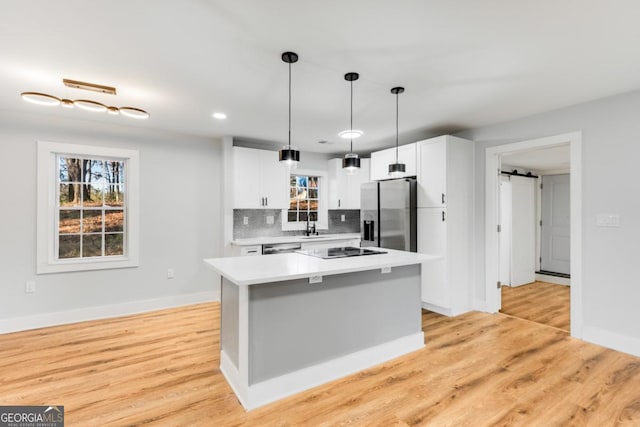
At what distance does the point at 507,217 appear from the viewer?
5.55 meters

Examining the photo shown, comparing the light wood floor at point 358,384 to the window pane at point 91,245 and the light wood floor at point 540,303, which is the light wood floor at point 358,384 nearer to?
the light wood floor at point 540,303

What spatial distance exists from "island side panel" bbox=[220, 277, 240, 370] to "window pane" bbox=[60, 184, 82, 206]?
2.62 meters

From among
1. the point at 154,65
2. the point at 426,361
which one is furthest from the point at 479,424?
the point at 154,65

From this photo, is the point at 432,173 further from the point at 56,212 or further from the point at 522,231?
the point at 56,212

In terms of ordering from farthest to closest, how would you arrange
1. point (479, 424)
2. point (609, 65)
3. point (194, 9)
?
point (609, 65) → point (479, 424) → point (194, 9)

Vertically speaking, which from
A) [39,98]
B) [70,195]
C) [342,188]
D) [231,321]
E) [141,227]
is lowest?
[231,321]

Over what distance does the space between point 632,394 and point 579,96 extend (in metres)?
2.54

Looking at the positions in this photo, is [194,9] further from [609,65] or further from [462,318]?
[462,318]

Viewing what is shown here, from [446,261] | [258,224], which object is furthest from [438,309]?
[258,224]

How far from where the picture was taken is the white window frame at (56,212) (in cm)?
355

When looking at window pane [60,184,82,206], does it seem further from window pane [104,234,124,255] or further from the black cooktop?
the black cooktop

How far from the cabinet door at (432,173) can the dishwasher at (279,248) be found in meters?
1.86

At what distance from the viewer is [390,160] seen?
4.53 metres

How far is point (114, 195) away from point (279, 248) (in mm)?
2264
